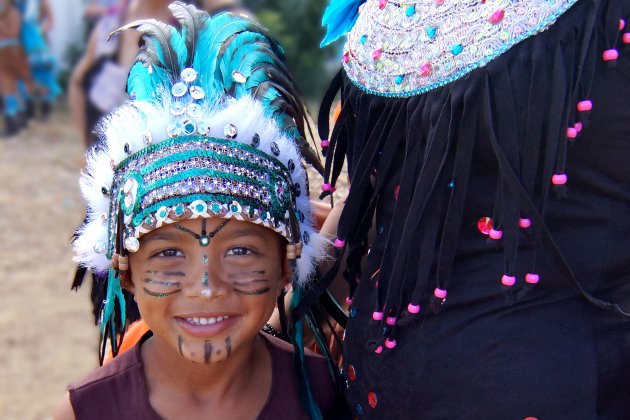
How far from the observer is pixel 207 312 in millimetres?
1798

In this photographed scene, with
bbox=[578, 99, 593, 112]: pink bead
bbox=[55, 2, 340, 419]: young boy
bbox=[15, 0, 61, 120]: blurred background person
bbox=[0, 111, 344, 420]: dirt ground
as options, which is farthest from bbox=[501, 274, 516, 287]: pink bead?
bbox=[15, 0, 61, 120]: blurred background person

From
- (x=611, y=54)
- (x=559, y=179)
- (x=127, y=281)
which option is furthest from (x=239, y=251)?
(x=611, y=54)

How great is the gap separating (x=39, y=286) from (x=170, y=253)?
4.70m

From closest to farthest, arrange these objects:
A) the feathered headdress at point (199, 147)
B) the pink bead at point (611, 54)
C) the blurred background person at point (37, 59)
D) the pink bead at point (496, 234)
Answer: the pink bead at point (611, 54), the pink bead at point (496, 234), the feathered headdress at point (199, 147), the blurred background person at point (37, 59)

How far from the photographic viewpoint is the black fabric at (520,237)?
1409mm

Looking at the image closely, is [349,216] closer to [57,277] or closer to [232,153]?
[232,153]

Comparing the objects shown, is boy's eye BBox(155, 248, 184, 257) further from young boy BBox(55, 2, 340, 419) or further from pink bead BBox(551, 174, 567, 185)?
pink bead BBox(551, 174, 567, 185)

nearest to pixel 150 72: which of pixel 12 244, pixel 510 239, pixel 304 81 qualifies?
pixel 510 239

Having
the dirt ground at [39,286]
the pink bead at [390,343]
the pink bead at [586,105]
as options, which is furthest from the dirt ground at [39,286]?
the pink bead at [586,105]

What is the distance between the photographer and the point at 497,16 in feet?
4.72

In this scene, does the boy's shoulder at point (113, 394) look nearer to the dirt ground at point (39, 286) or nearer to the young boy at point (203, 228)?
the young boy at point (203, 228)

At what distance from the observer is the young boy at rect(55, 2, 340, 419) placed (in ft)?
5.88

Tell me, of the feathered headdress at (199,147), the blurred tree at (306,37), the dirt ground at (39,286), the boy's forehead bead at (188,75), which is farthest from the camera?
the blurred tree at (306,37)

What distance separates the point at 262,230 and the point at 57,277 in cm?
490
